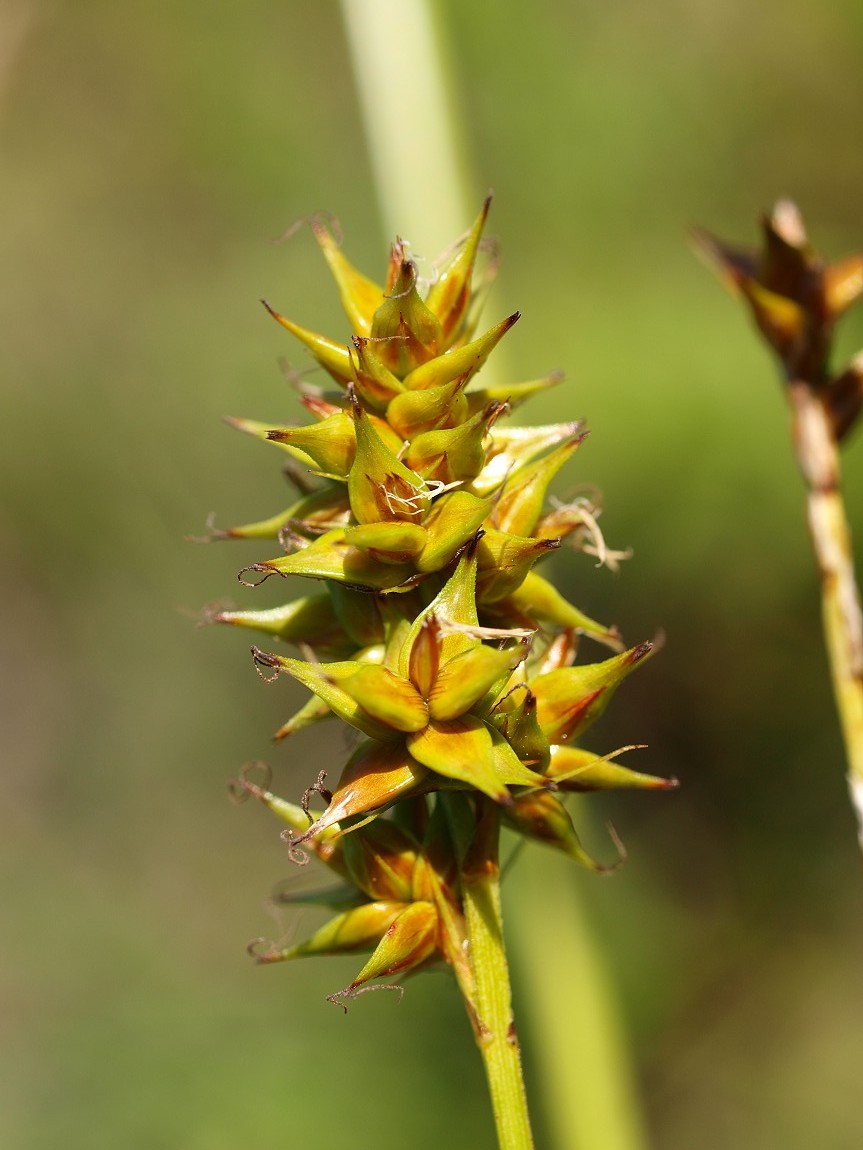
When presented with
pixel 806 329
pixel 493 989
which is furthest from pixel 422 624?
pixel 806 329

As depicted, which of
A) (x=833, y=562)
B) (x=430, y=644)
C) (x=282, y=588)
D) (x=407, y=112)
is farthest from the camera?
(x=282, y=588)

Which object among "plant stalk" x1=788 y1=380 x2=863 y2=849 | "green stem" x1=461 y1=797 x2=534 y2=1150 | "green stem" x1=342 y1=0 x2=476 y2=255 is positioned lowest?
"green stem" x1=461 y1=797 x2=534 y2=1150

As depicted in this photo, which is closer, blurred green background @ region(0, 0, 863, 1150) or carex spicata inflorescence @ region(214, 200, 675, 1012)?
carex spicata inflorescence @ region(214, 200, 675, 1012)

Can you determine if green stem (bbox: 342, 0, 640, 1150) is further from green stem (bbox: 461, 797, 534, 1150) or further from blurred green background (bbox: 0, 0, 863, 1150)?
blurred green background (bbox: 0, 0, 863, 1150)

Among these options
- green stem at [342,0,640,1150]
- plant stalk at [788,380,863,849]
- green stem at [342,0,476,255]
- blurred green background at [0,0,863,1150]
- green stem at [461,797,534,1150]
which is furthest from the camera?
blurred green background at [0,0,863,1150]

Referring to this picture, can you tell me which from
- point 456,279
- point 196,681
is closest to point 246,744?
point 196,681

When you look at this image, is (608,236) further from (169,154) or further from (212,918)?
(212,918)

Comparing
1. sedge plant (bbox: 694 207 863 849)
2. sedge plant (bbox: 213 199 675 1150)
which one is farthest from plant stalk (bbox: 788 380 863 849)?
sedge plant (bbox: 213 199 675 1150)

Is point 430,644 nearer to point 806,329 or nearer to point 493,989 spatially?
point 493,989
